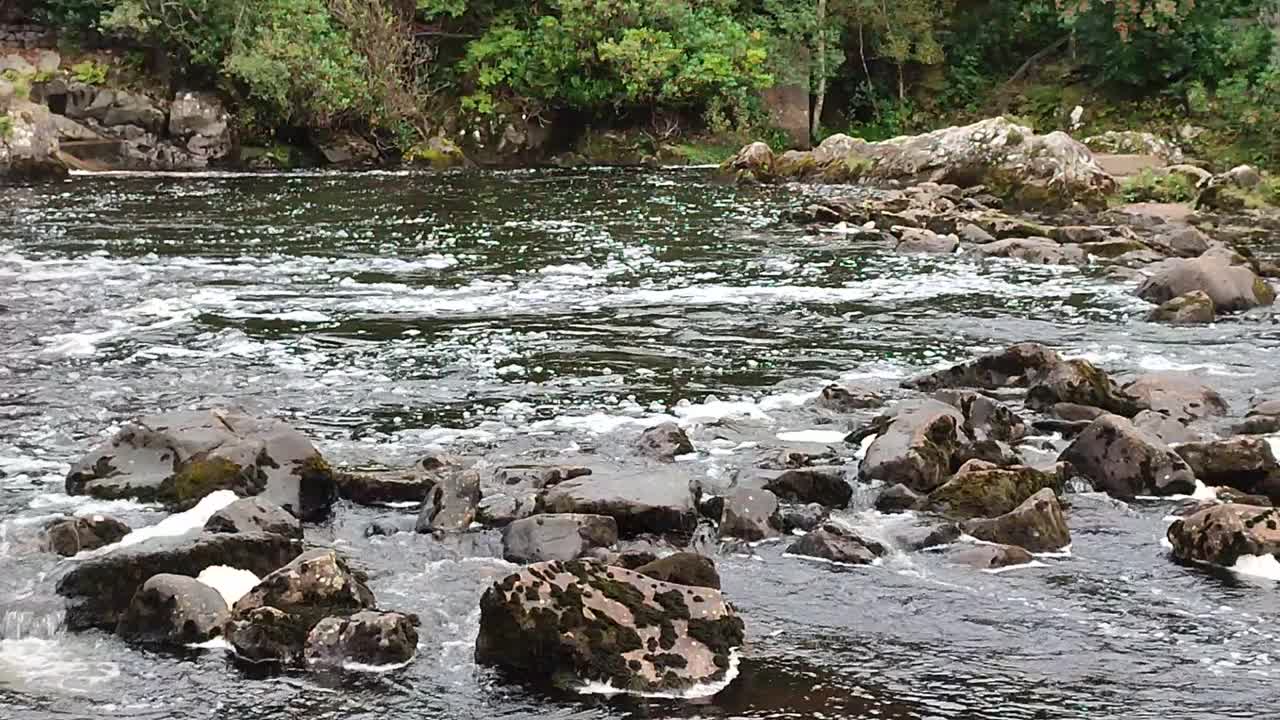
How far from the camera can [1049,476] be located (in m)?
7.60

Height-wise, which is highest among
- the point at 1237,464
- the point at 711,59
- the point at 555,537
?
the point at 711,59

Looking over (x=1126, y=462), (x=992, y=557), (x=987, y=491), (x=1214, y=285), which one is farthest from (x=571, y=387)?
(x=1214, y=285)

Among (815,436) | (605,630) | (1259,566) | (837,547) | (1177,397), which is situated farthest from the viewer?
(1177,397)

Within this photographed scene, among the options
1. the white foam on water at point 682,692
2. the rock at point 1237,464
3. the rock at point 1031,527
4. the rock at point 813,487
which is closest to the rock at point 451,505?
the rock at point 813,487

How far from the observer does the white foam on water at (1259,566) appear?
6391 millimetres

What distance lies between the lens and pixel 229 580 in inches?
243

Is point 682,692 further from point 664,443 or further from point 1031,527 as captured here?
point 664,443

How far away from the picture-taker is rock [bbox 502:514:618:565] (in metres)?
6.60

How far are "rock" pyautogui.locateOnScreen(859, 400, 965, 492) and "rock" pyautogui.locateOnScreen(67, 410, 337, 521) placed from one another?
3.11 meters

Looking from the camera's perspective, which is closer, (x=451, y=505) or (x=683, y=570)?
(x=683, y=570)

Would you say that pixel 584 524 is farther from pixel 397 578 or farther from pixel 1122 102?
pixel 1122 102

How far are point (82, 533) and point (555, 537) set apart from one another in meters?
2.32

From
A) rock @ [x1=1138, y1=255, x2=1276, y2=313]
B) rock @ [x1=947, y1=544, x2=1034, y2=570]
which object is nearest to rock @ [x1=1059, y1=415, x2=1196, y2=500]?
rock @ [x1=947, y1=544, x2=1034, y2=570]

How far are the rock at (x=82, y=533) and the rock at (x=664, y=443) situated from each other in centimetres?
313
